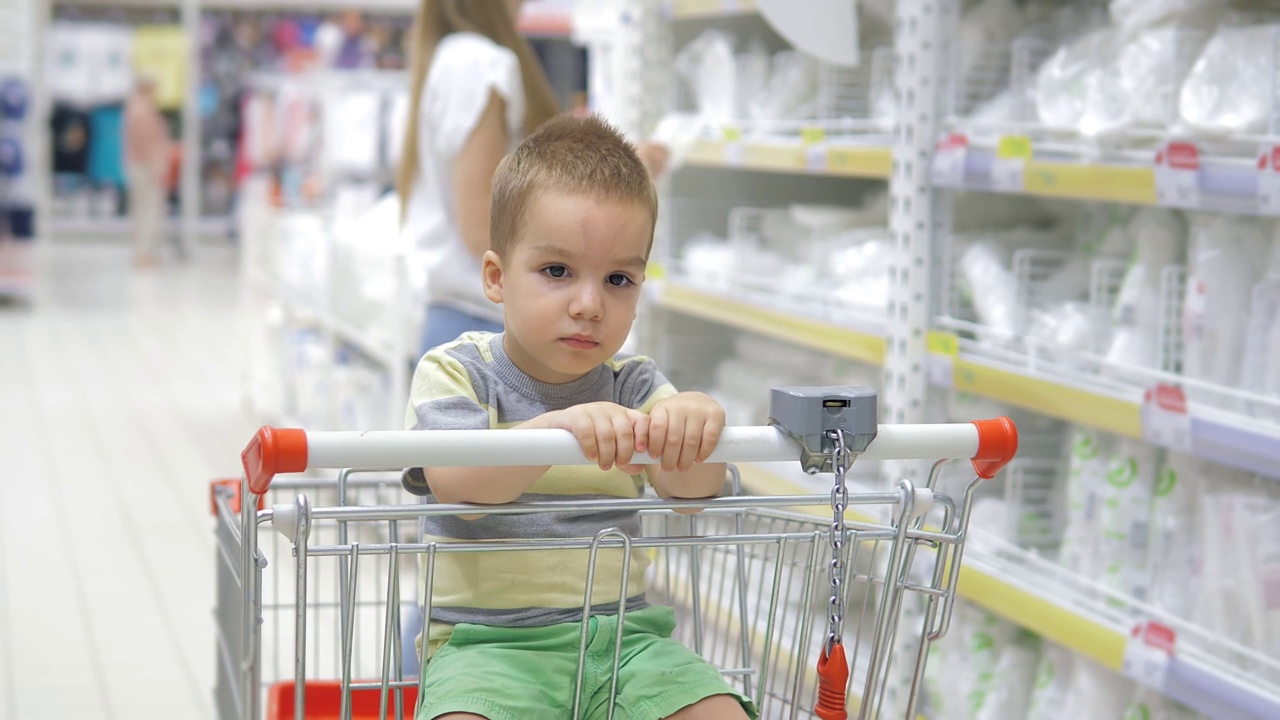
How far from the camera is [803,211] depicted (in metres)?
3.27

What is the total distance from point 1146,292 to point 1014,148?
1.02 ft

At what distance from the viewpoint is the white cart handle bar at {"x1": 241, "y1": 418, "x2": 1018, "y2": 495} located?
1.14 metres

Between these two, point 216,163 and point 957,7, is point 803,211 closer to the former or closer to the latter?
point 957,7

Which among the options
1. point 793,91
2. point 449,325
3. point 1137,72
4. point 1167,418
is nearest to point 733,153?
point 793,91

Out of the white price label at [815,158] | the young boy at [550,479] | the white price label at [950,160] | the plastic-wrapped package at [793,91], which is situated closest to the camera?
the young boy at [550,479]

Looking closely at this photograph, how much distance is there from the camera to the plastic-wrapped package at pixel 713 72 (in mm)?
3320

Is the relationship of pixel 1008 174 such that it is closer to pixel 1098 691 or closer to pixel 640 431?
pixel 1098 691

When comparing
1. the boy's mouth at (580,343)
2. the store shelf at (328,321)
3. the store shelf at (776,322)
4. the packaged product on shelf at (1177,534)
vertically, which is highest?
the boy's mouth at (580,343)

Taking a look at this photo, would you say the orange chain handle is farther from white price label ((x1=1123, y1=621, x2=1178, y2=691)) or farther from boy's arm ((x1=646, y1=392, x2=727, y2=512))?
white price label ((x1=1123, y1=621, x2=1178, y2=691))

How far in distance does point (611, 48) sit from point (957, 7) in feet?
5.56

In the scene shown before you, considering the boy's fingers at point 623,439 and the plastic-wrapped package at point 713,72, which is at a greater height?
the plastic-wrapped package at point 713,72

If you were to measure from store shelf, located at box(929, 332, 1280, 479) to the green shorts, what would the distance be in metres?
0.86

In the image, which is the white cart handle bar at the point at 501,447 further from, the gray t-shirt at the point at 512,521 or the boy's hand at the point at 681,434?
the gray t-shirt at the point at 512,521

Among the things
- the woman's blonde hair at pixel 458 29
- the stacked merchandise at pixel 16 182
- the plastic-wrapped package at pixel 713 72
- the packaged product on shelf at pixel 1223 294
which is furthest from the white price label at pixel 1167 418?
the stacked merchandise at pixel 16 182
